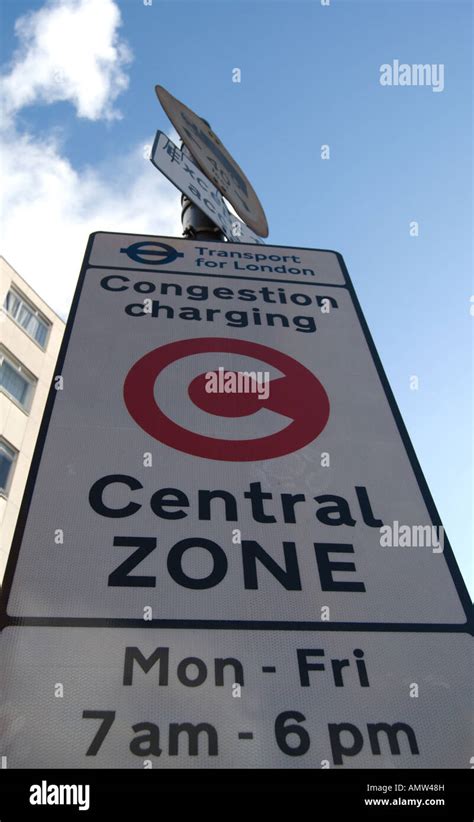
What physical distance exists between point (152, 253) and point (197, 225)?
0.68 metres

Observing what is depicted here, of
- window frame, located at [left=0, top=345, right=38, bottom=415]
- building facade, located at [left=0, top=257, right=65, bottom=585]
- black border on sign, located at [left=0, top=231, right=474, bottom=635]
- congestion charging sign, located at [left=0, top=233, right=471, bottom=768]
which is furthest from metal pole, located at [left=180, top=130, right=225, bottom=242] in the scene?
window frame, located at [left=0, top=345, right=38, bottom=415]

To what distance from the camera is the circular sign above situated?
4.70ft

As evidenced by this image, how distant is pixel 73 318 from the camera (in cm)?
178

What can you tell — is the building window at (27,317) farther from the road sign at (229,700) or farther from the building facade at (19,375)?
the road sign at (229,700)

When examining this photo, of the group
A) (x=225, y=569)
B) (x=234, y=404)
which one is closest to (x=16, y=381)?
(x=234, y=404)

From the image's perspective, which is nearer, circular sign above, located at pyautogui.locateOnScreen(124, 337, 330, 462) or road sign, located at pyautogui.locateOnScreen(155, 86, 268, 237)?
circular sign above, located at pyautogui.locateOnScreen(124, 337, 330, 462)

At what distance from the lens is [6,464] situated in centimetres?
1217

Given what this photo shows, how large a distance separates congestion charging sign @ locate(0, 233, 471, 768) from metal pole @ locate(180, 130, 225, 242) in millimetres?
1066

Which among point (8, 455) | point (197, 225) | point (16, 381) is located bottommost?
point (197, 225)

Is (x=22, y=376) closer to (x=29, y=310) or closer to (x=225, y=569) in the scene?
(x=29, y=310)

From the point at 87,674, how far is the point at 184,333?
1074mm

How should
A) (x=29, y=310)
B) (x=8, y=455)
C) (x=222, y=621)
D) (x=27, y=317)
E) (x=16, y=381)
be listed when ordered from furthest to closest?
(x=29, y=310) < (x=27, y=317) < (x=16, y=381) < (x=8, y=455) < (x=222, y=621)

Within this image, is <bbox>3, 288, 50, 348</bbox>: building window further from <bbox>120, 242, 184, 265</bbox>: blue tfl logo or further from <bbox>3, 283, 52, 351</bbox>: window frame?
<bbox>120, 242, 184, 265</bbox>: blue tfl logo

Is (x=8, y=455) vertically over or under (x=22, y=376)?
under
